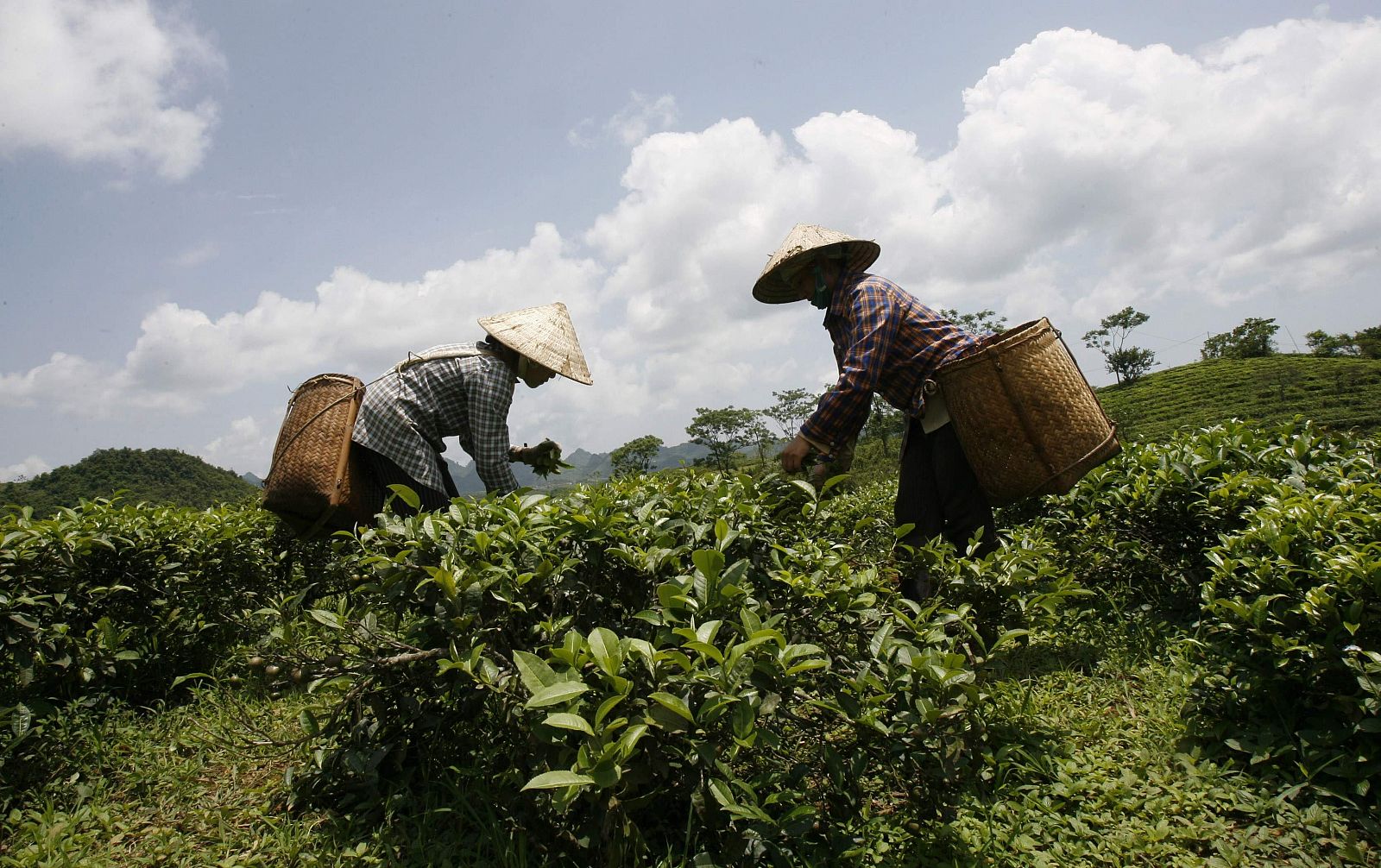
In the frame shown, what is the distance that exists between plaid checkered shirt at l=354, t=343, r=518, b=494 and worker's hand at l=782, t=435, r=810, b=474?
124cm

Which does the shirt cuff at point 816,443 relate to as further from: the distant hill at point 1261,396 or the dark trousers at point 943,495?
the distant hill at point 1261,396

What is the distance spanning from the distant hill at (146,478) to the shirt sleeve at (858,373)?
2533cm

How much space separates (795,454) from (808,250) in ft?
3.10

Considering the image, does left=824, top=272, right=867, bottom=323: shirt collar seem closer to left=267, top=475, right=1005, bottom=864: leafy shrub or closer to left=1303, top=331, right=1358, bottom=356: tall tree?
left=267, top=475, right=1005, bottom=864: leafy shrub

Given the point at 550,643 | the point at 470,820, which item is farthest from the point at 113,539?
the point at 550,643

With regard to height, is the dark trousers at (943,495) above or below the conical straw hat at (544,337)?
below

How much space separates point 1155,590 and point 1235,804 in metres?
1.42

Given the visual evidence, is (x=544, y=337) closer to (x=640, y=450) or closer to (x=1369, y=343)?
(x=640, y=450)

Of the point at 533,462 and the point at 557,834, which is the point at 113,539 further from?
the point at 557,834

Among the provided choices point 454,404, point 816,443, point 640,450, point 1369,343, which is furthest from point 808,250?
point 1369,343

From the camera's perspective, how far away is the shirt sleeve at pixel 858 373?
2.52 metres

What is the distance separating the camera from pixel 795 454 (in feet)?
8.16

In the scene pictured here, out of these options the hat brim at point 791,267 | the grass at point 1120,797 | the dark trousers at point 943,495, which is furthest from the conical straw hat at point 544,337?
the grass at point 1120,797

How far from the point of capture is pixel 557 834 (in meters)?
1.44
